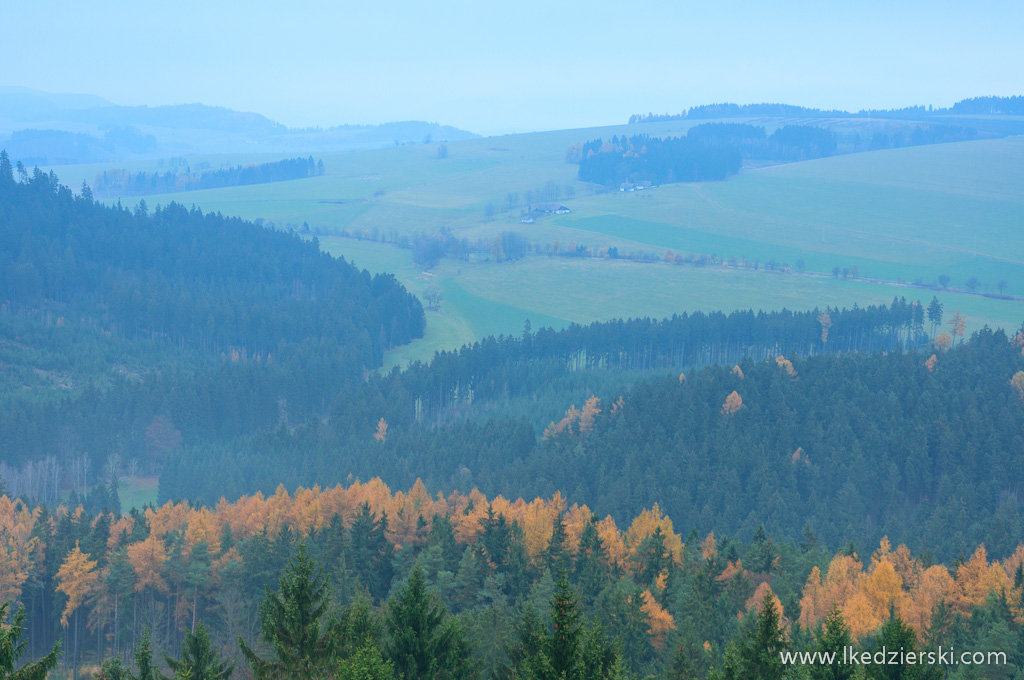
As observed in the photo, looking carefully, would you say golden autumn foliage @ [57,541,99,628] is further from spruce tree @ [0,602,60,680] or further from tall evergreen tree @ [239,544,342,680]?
spruce tree @ [0,602,60,680]

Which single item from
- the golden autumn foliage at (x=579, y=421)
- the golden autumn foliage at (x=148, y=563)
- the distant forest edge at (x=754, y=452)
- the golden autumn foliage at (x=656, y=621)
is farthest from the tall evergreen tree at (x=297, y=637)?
the golden autumn foliage at (x=579, y=421)

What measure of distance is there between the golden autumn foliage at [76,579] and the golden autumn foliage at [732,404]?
83.0 meters

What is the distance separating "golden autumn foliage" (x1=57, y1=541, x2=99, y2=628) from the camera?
68250 millimetres

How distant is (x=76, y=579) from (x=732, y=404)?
85901 millimetres

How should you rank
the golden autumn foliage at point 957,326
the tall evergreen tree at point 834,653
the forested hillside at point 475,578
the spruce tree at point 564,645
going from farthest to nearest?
the golden autumn foliage at point 957,326 → the forested hillside at point 475,578 → the tall evergreen tree at point 834,653 → the spruce tree at point 564,645

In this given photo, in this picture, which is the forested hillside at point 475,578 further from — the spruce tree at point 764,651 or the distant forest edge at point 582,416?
the distant forest edge at point 582,416

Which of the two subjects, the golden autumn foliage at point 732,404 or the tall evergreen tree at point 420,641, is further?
the golden autumn foliage at point 732,404

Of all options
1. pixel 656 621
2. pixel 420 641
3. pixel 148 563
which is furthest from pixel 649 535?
pixel 420 641

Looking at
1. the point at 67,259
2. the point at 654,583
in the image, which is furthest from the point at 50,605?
the point at 67,259

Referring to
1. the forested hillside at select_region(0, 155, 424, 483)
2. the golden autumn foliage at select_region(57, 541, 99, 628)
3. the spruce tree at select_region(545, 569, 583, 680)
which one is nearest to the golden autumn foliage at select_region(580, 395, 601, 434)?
the forested hillside at select_region(0, 155, 424, 483)

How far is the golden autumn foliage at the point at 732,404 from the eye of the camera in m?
125

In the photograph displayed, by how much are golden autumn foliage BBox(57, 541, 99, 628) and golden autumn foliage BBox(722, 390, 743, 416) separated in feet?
272

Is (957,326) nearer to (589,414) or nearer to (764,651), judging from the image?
(589,414)

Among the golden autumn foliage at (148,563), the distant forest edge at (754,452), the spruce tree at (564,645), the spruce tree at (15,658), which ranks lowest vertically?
the distant forest edge at (754,452)
